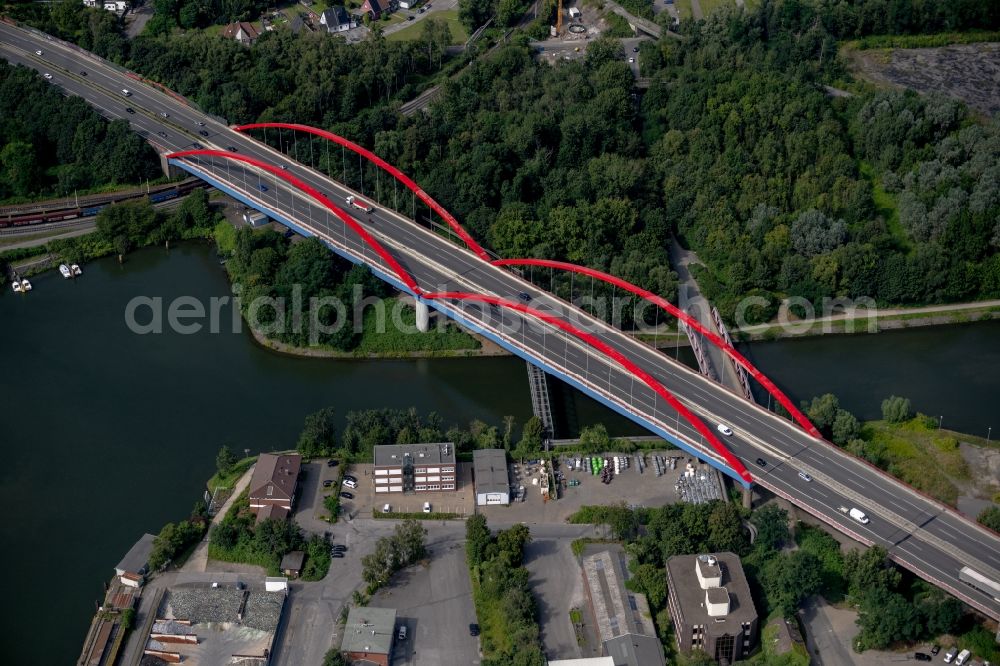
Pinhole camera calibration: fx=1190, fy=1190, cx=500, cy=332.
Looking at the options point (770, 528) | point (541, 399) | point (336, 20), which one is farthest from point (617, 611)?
point (336, 20)

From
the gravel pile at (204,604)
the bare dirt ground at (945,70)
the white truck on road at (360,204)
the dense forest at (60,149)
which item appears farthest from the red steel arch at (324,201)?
the bare dirt ground at (945,70)

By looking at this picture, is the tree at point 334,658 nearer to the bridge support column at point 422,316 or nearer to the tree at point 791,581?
the tree at point 791,581

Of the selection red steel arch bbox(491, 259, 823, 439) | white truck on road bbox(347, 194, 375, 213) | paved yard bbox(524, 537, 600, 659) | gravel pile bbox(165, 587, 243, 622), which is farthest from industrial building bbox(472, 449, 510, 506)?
white truck on road bbox(347, 194, 375, 213)

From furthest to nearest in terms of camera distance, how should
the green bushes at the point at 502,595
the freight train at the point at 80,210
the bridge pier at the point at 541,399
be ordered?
1. the freight train at the point at 80,210
2. the bridge pier at the point at 541,399
3. the green bushes at the point at 502,595

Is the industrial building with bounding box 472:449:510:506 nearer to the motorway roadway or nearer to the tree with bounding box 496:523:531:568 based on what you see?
the tree with bounding box 496:523:531:568

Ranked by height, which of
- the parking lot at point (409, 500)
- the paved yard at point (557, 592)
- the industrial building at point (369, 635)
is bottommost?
the paved yard at point (557, 592)

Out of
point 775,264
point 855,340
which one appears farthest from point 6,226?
point 855,340
